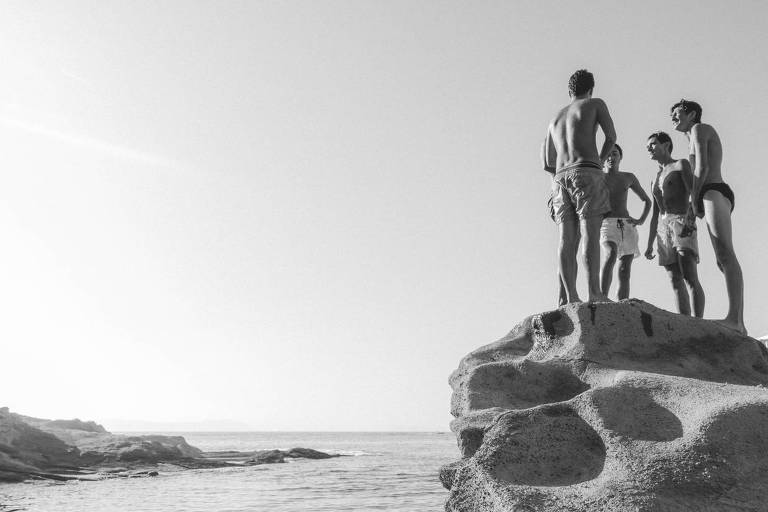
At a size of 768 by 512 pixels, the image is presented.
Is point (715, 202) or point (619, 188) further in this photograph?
point (619, 188)

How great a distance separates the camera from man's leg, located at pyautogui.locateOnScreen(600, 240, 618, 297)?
8062 millimetres

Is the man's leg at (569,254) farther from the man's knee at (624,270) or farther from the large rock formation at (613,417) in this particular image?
the man's knee at (624,270)

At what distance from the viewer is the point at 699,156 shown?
22.2ft

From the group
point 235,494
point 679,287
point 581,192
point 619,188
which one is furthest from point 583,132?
point 235,494

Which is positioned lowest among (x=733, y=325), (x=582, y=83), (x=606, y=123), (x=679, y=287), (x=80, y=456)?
(x=80, y=456)

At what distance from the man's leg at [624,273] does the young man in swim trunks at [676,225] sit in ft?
1.81

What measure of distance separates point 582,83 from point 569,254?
1.81 meters

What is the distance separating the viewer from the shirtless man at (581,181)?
6.41m

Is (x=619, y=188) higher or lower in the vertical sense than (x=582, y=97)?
lower

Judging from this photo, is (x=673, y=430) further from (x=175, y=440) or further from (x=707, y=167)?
(x=175, y=440)

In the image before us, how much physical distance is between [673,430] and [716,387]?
0.53 metres

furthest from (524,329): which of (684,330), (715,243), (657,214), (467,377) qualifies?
(657,214)

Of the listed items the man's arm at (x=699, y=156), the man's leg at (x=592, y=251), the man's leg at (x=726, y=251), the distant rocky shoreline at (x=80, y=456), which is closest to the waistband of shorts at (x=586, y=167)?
the man's leg at (x=592, y=251)

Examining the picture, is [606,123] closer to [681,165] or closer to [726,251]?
[681,165]
